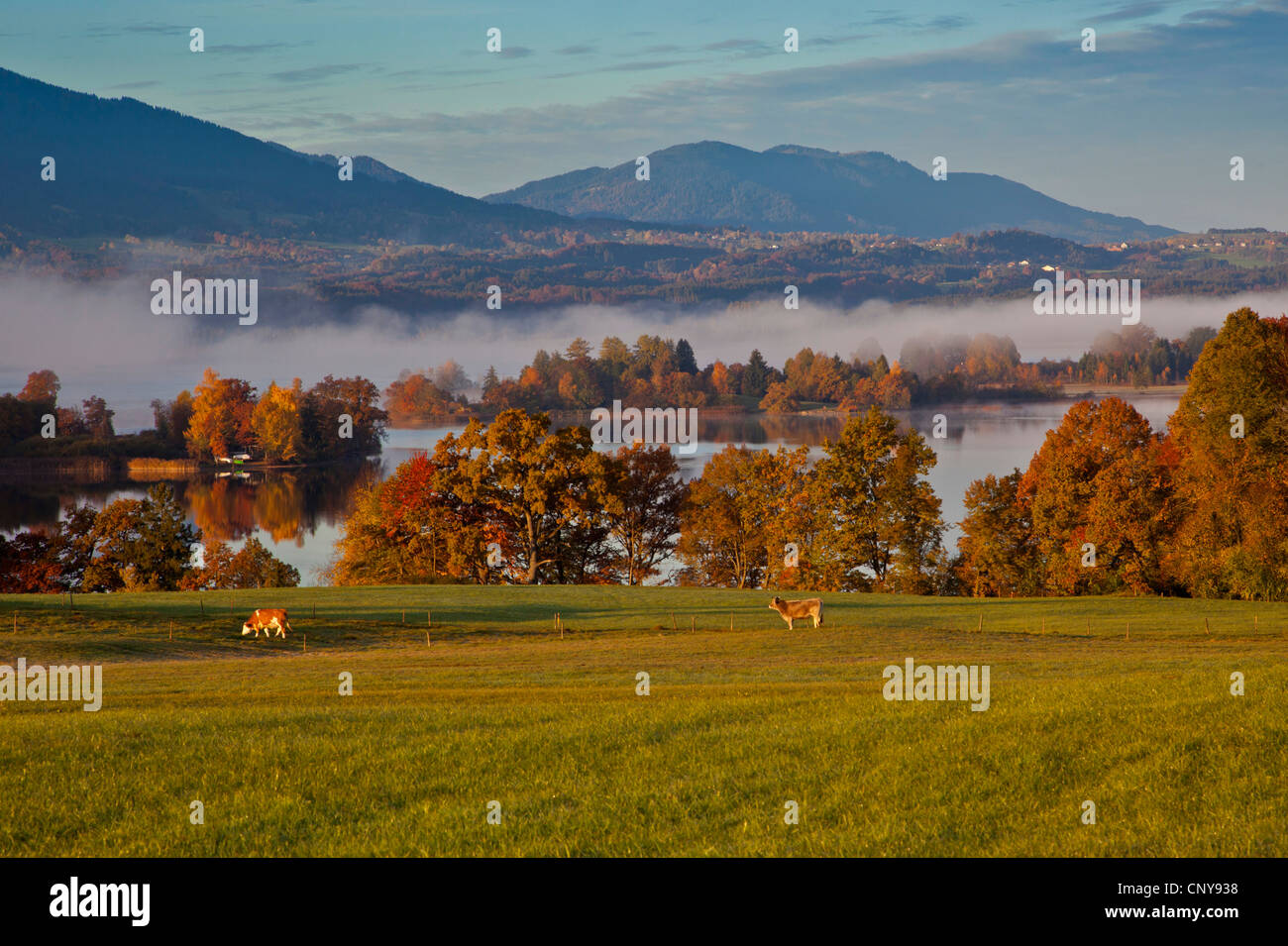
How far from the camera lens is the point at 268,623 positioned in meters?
36.2

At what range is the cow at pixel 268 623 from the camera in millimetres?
36219

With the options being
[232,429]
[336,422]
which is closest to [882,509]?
[336,422]

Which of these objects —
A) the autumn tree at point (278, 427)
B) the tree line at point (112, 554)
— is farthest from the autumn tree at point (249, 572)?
the autumn tree at point (278, 427)

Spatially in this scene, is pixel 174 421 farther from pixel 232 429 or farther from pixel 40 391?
pixel 40 391

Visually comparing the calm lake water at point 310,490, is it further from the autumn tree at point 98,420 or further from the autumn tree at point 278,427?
the autumn tree at point 98,420

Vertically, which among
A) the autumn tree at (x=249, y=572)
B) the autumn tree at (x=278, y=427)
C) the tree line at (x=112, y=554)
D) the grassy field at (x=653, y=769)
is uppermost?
the autumn tree at (x=278, y=427)

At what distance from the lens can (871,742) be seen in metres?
13.4

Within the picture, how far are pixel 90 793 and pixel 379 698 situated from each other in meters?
8.67

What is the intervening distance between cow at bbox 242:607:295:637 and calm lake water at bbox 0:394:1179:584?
5329 centimetres

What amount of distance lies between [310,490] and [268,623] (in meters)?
103

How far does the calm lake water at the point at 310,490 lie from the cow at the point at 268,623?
53286 millimetres

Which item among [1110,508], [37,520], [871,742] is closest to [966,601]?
[1110,508]

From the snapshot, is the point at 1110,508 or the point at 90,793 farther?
the point at 1110,508

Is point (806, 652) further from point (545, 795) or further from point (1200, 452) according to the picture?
point (1200, 452)
